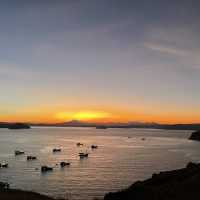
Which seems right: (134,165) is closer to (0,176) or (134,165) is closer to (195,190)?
(0,176)

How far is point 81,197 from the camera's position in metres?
59.5

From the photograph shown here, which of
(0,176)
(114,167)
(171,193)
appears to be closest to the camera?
(171,193)

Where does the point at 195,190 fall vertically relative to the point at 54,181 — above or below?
above

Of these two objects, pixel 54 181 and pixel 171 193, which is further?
pixel 54 181

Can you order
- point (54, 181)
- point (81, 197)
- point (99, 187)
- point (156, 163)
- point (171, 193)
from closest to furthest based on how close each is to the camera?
1. point (171, 193)
2. point (81, 197)
3. point (99, 187)
4. point (54, 181)
5. point (156, 163)

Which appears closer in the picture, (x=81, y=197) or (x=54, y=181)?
(x=81, y=197)

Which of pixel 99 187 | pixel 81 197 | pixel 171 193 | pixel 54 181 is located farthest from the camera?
pixel 54 181

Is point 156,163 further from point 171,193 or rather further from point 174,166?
point 171,193

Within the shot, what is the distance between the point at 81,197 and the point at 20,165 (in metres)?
49.4

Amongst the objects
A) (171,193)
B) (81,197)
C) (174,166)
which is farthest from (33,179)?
(171,193)

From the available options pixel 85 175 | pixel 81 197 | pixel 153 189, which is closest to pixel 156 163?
pixel 85 175

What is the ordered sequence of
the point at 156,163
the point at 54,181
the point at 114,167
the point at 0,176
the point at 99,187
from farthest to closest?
the point at 156,163 < the point at 114,167 < the point at 0,176 < the point at 54,181 < the point at 99,187

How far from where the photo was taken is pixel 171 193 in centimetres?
3612

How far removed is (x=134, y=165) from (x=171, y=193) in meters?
67.8
